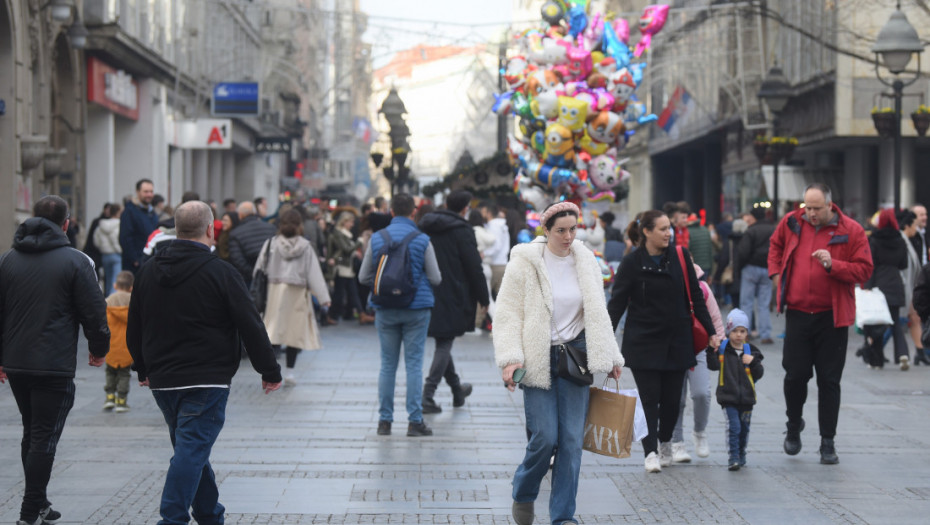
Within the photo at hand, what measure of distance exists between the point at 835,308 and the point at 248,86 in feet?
85.9

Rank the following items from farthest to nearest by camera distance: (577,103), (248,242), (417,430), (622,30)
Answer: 1. (622,30)
2. (577,103)
3. (248,242)
4. (417,430)

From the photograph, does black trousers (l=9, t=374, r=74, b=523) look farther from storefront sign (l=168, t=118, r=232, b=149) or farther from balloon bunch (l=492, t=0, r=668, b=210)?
storefront sign (l=168, t=118, r=232, b=149)

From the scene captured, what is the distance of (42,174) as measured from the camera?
23344mm

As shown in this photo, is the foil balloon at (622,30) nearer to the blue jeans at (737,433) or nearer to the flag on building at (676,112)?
the blue jeans at (737,433)

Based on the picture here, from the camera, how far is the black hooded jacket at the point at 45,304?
23.6 feet

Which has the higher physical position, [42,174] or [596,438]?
[42,174]

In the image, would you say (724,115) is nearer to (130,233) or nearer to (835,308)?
(130,233)

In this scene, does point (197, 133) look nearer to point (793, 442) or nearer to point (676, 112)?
point (676, 112)

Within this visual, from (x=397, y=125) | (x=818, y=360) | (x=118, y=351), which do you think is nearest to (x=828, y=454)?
(x=818, y=360)

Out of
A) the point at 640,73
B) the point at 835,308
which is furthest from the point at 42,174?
the point at 835,308

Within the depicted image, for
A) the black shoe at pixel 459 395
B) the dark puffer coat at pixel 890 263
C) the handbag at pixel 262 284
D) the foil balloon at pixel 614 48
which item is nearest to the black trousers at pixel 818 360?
the black shoe at pixel 459 395

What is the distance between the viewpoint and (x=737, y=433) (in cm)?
898

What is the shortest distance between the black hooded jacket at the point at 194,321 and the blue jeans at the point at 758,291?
13250 mm

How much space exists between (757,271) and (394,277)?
9539mm
